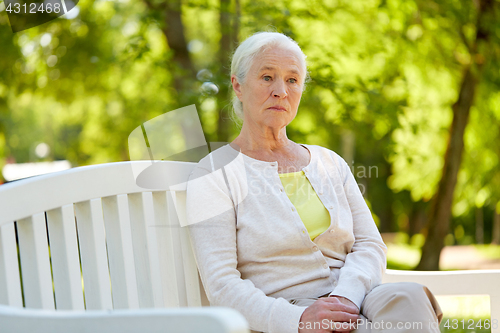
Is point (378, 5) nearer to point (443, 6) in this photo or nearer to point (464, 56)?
point (443, 6)

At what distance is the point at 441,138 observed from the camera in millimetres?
5770

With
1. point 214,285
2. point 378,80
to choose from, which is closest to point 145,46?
point 378,80

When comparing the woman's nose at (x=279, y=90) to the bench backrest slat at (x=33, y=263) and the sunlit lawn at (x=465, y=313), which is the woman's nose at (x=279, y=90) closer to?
the bench backrest slat at (x=33, y=263)

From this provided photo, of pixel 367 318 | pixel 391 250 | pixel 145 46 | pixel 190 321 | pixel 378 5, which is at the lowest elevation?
pixel 391 250

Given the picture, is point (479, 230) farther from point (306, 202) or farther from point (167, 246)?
point (167, 246)

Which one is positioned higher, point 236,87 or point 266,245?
point 236,87

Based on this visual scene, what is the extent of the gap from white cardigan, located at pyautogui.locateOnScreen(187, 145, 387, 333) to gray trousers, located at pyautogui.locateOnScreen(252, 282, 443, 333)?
0.11 m

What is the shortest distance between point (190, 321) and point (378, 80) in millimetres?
3313

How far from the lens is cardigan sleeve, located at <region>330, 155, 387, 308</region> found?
1569 millimetres

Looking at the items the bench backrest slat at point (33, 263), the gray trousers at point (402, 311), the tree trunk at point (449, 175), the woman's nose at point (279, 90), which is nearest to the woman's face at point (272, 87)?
the woman's nose at point (279, 90)

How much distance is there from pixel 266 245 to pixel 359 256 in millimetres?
364

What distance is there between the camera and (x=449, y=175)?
5.04m

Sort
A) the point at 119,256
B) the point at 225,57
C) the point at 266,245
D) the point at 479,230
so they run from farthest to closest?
the point at 479,230
the point at 225,57
the point at 266,245
the point at 119,256

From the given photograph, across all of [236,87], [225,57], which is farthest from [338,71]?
[236,87]
